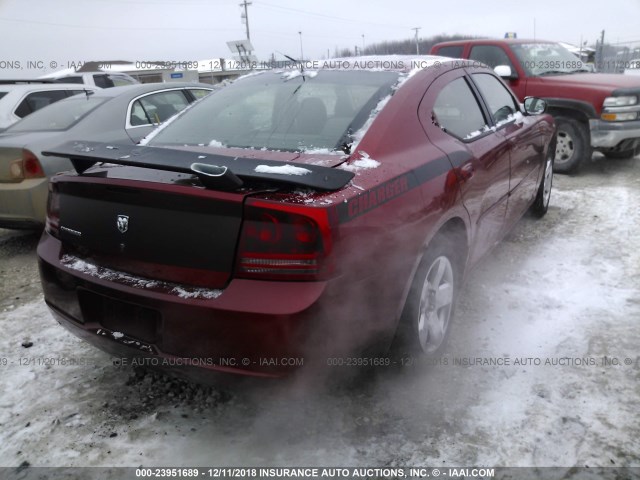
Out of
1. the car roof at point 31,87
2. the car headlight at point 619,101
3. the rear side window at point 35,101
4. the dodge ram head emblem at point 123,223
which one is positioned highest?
the car roof at point 31,87

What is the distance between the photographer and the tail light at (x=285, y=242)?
1830 mm

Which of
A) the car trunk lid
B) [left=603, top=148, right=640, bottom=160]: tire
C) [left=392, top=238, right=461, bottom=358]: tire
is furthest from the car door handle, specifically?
[left=603, top=148, right=640, bottom=160]: tire

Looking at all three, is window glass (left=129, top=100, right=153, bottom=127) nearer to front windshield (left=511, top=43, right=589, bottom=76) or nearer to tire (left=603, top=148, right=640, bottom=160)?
front windshield (left=511, top=43, right=589, bottom=76)

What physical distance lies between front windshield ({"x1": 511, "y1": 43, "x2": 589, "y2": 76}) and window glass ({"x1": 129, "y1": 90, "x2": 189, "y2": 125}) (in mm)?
4750

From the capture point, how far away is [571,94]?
6.80m

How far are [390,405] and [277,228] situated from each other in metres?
1.13

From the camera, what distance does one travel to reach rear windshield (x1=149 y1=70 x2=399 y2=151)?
2.47m

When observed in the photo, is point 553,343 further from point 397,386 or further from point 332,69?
point 332,69

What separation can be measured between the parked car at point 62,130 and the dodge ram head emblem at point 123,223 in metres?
2.88

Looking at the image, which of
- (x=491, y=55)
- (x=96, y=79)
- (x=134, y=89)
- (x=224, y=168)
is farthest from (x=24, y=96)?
(x=96, y=79)

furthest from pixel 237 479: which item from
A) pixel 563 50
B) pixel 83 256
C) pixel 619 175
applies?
pixel 563 50

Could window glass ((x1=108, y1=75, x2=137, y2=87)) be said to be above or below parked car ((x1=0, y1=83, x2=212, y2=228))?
Answer: above

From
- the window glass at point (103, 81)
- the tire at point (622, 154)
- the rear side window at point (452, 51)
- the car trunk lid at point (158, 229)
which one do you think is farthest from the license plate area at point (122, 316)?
the window glass at point (103, 81)

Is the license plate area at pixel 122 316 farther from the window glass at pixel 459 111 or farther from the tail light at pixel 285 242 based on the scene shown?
the window glass at pixel 459 111
